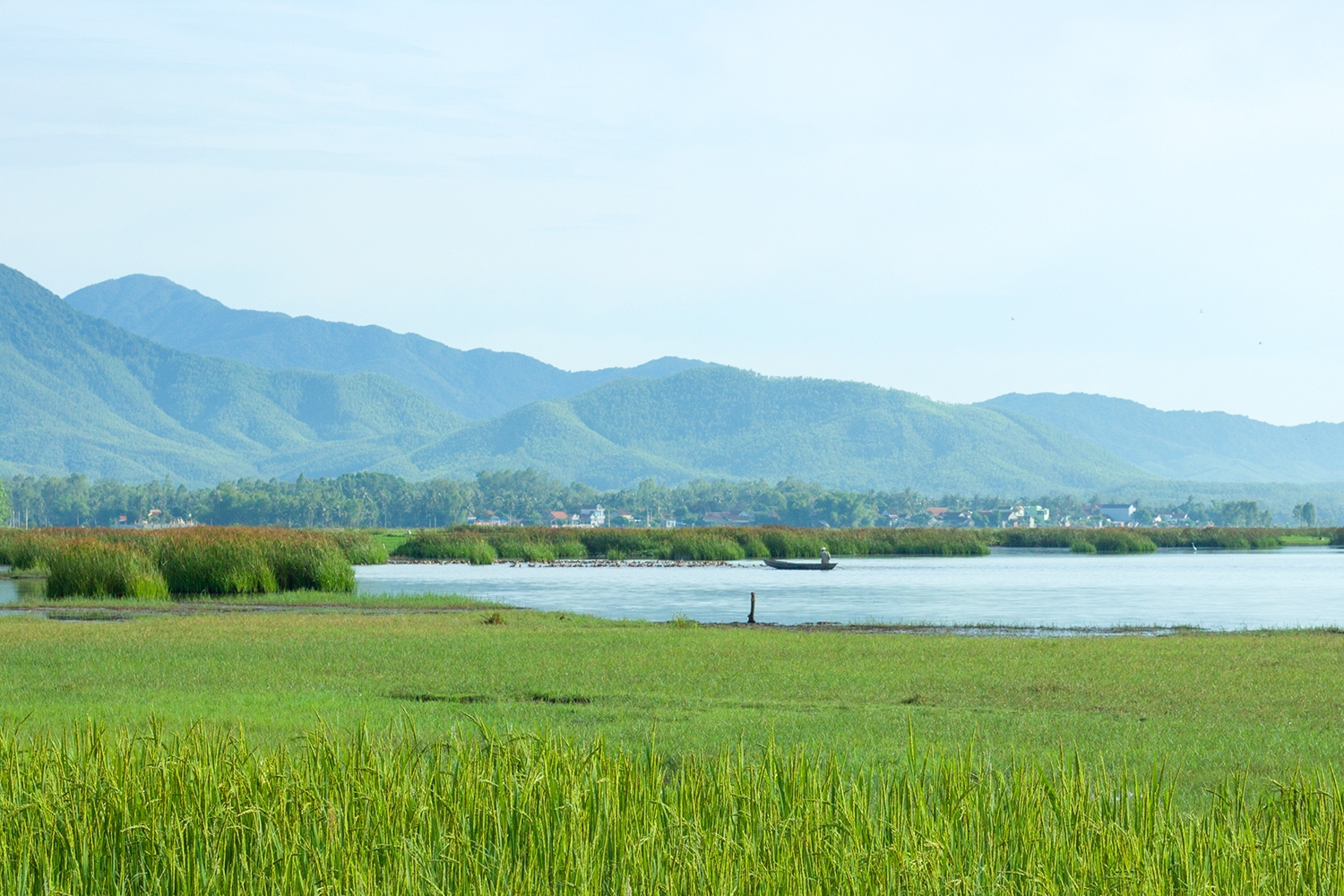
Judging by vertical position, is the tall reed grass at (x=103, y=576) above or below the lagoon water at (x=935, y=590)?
above

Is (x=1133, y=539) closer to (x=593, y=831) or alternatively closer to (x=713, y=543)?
(x=713, y=543)

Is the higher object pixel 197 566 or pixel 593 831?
pixel 593 831

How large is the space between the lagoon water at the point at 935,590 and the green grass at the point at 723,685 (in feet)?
25.0

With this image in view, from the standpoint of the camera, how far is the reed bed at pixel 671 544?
71062mm

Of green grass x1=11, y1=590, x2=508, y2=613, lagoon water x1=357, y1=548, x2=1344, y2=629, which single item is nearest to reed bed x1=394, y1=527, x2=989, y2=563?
lagoon water x1=357, y1=548, x2=1344, y2=629

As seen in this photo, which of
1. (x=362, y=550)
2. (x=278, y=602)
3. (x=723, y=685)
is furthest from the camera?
(x=362, y=550)

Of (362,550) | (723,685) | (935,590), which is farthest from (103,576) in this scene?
(362,550)

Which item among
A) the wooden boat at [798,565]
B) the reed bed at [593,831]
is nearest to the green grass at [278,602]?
the reed bed at [593,831]

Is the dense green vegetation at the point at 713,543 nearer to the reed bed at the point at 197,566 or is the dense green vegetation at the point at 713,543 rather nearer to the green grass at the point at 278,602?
the reed bed at the point at 197,566

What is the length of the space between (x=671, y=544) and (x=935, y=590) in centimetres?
3122

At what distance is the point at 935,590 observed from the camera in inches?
1734

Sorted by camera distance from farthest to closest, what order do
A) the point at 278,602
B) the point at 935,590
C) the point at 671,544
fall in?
1. the point at 671,544
2. the point at 935,590
3. the point at 278,602

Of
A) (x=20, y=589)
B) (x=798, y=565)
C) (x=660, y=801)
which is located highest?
(x=660, y=801)

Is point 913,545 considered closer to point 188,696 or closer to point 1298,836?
point 188,696
